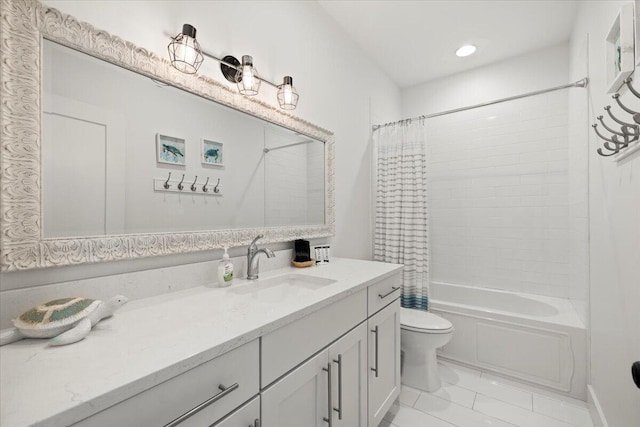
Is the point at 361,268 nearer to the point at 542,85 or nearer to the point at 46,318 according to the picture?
the point at 46,318

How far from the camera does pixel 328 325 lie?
1.11 m

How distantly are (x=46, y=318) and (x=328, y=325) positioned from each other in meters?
0.85

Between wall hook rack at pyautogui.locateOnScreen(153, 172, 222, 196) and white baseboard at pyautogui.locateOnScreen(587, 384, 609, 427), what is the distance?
228 centimetres

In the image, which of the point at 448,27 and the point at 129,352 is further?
the point at 448,27

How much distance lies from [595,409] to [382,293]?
4.65 ft

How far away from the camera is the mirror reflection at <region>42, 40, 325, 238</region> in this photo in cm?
90

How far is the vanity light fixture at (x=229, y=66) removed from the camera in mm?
1120

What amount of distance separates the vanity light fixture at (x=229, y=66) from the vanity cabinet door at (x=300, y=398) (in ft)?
4.08

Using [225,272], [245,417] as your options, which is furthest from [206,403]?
[225,272]

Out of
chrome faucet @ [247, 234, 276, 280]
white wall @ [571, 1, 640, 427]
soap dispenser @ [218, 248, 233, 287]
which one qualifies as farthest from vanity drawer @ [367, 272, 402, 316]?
white wall @ [571, 1, 640, 427]

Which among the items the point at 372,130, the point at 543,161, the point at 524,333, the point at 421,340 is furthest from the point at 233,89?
the point at 543,161

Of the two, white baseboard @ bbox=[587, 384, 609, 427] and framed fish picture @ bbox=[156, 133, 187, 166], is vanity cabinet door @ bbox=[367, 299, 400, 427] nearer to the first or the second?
white baseboard @ bbox=[587, 384, 609, 427]

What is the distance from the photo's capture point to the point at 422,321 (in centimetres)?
204

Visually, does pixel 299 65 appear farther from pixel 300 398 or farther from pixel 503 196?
pixel 503 196
